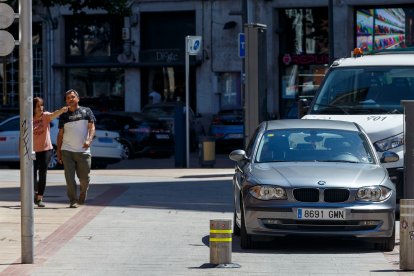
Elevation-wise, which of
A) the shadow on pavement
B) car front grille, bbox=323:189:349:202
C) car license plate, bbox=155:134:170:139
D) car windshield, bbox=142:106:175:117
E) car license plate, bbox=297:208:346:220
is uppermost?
car windshield, bbox=142:106:175:117

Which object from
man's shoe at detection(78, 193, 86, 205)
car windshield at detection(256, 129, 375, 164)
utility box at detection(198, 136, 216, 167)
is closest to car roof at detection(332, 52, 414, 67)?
car windshield at detection(256, 129, 375, 164)

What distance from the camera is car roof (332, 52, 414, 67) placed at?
18188mm

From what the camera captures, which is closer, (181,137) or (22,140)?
(22,140)

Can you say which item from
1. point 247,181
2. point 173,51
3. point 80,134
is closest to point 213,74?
point 173,51

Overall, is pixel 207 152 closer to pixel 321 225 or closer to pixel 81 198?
pixel 81 198

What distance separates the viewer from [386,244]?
13.1 metres

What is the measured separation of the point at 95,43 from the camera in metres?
45.4

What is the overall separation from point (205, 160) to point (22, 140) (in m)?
16.9

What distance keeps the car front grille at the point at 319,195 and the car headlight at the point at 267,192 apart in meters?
0.16

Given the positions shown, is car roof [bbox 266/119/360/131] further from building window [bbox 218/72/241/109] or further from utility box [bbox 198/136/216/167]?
building window [bbox 218/72/241/109]

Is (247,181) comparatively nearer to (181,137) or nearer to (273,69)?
(181,137)

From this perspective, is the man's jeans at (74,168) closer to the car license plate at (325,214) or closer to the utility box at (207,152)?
the car license plate at (325,214)

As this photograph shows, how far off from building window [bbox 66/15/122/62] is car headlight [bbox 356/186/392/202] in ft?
106

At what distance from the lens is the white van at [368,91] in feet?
57.4
